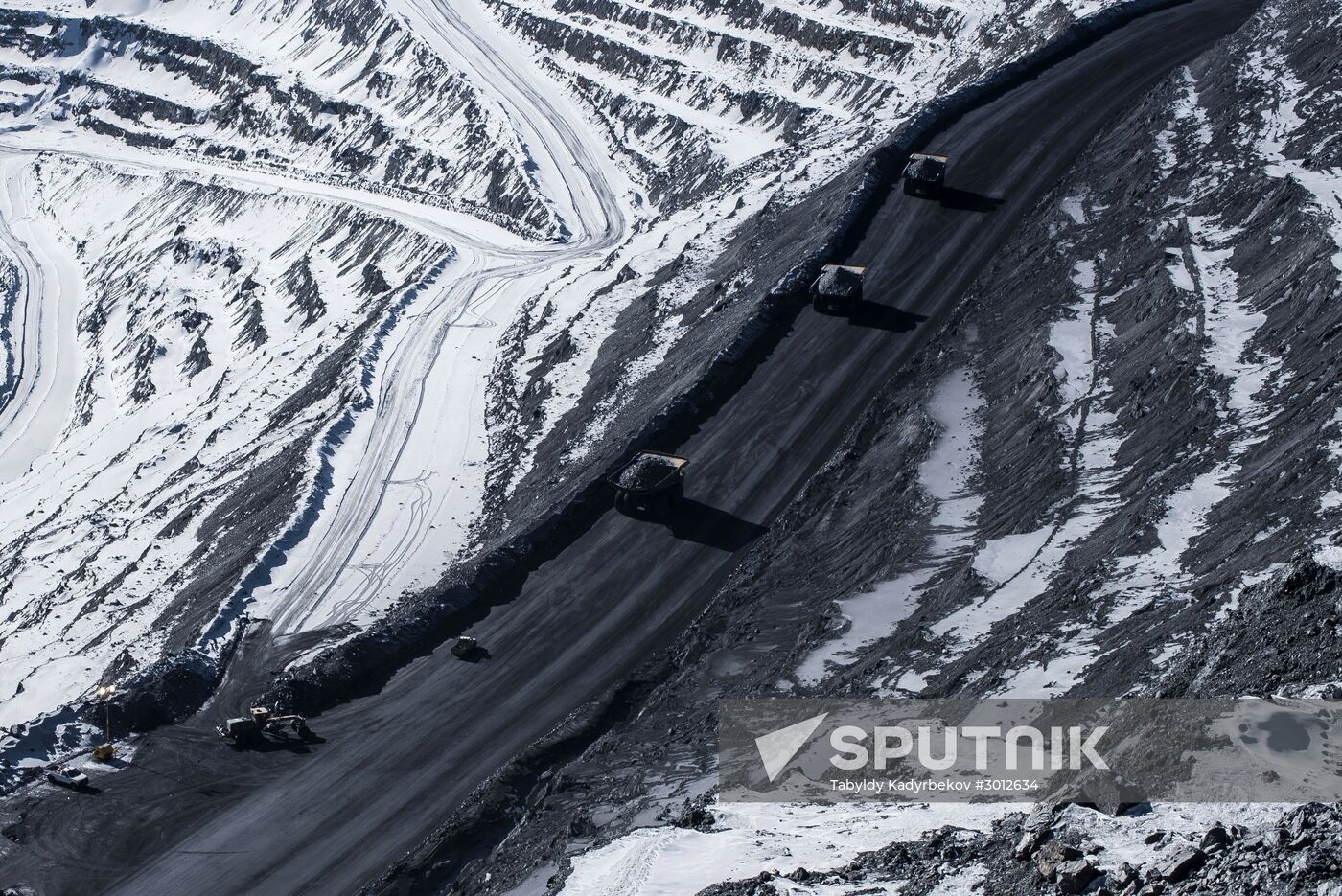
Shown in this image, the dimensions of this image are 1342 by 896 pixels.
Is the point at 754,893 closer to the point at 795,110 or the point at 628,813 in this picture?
the point at 628,813

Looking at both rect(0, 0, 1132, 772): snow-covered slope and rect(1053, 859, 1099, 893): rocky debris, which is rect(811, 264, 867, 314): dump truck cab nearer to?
rect(0, 0, 1132, 772): snow-covered slope

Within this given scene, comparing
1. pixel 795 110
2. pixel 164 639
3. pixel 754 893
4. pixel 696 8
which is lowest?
pixel 754 893

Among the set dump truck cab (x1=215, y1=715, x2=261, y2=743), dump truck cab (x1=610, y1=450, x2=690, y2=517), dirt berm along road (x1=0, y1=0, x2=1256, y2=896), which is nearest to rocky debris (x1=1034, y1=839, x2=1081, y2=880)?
dirt berm along road (x1=0, y1=0, x2=1256, y2=896)

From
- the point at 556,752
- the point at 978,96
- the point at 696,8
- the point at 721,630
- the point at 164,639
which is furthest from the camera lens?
the point at 696,8

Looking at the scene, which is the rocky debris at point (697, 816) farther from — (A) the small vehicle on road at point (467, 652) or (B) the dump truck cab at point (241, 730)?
(B) the dump truck cab at point (241, 730)

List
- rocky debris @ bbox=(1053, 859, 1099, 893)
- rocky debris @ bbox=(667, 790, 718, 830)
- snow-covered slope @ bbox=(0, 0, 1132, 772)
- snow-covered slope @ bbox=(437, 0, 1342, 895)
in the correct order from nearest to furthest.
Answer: rocky debris @ bbox=(1053, 859, 1099, 893), snow-covered slope @ bbox=(437, 0, 1342, 895), rocky debris @ bbox=(667, 790, 718, 830), snow-covered slope @ bbox=(0, 0, 1132, 772)

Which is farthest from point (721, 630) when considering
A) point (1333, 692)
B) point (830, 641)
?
point (1333, 692)

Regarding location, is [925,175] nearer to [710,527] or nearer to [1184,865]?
[710,527]
